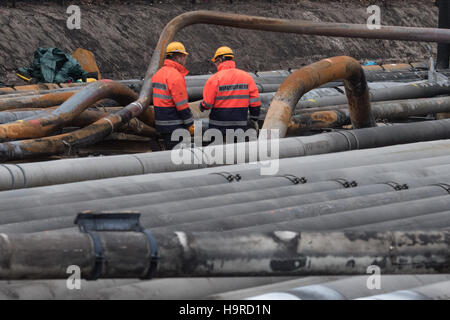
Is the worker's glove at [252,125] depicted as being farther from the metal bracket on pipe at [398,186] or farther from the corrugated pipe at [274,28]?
the metal bracket on pipe at [398,186]

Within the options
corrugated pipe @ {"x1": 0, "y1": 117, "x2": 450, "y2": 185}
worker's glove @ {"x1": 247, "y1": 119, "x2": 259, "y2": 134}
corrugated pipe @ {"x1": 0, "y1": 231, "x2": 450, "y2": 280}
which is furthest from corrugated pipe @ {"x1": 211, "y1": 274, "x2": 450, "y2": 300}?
worker's glove @ {"x1": 247, "y1": 119, "x2": 259, "y2": 134}

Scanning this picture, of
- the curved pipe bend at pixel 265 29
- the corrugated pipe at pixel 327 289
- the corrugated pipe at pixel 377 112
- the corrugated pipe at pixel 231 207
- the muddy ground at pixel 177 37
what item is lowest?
the corrugated pipe at pixel 327 289

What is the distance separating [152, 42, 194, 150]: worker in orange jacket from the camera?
802cm

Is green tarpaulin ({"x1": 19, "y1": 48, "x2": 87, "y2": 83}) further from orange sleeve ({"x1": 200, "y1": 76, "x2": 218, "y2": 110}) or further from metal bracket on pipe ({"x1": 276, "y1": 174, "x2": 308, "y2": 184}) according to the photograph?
metal bracket on pipe ({"x1": 276, "y1": 174, "x2": 308, "y2": 184})

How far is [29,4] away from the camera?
2431 centimetres

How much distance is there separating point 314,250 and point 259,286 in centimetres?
87

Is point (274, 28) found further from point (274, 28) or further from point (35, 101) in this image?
point (35, 101)

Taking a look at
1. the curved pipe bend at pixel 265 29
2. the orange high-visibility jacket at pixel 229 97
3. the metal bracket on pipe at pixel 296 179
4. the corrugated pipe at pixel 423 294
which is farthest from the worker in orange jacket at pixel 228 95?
the corrugated pipe at pixel 423 294

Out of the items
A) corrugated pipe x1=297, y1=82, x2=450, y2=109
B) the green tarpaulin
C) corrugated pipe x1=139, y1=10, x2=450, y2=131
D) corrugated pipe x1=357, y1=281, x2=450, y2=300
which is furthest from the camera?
the green tarpaulin

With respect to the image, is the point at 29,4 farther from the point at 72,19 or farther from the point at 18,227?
the point at 18,227

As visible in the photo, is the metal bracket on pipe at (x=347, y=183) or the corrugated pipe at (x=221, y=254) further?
the metal bracket on pipe at (x=347, y=183)

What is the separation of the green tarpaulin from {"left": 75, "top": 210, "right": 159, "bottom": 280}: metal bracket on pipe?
10.9 metres

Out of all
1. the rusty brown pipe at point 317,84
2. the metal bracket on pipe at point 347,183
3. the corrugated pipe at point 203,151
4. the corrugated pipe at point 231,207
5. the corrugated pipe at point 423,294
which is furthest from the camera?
the rusty brown pipe at point 317,84

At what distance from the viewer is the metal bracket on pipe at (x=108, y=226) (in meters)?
2.42
